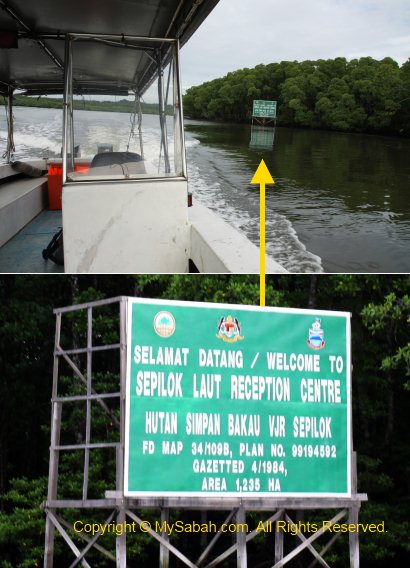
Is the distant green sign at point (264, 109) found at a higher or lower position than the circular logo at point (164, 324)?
higher

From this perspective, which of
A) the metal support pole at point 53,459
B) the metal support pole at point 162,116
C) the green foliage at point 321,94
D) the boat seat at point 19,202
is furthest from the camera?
the green foliage at point 321,94

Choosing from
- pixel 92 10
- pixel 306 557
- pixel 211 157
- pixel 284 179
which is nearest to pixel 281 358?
pixel 92 10

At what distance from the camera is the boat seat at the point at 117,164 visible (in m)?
→ 8.86

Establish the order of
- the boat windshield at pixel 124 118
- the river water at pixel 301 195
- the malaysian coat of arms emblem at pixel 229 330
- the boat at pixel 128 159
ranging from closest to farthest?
the boat at pixel 128 159 < the malaysian coat of arms emblem at pixel 229 330 < the boat windshield at pixel 124 118 < the river water at pixel 301 195

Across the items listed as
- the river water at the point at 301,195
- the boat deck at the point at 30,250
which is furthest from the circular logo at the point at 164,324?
the boat deck at the point at 30,250

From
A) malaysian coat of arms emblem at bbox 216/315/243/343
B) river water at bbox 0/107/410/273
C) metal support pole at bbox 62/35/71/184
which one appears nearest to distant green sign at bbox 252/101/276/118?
river water at bbox 0/107/410/273

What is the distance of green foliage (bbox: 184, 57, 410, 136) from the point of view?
116625 mm

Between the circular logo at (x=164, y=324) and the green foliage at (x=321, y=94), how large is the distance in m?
102

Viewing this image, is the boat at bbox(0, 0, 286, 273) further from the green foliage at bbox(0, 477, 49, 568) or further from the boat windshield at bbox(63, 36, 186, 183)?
the green foliage at bbox(0, 477, 49, 568)

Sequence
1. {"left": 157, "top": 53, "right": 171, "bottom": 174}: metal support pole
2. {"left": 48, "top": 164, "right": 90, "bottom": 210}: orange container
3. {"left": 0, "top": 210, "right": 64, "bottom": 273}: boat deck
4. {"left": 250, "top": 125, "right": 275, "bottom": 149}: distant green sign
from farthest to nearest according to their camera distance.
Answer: {"left": 250, "top": 125, "right": 275, "bottom": 149}: distant green sign
{"left": 48, "top": 164, "right": 90, "bottom": 210}: orange container
{"left": 0, "top": 210, "right": 64, "bottom": 273}: boat deck
{"left": 157, "top": 53, "right": 171, "bottom": 174}: metal support pole

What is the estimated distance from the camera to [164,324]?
8344mm

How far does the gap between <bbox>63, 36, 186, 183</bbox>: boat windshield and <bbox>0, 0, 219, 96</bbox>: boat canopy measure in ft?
0.07

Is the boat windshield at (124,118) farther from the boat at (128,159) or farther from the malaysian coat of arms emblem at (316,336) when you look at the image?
the malaysian coat of arms emblem at (316,336)

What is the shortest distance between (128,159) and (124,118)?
4.03 feet
